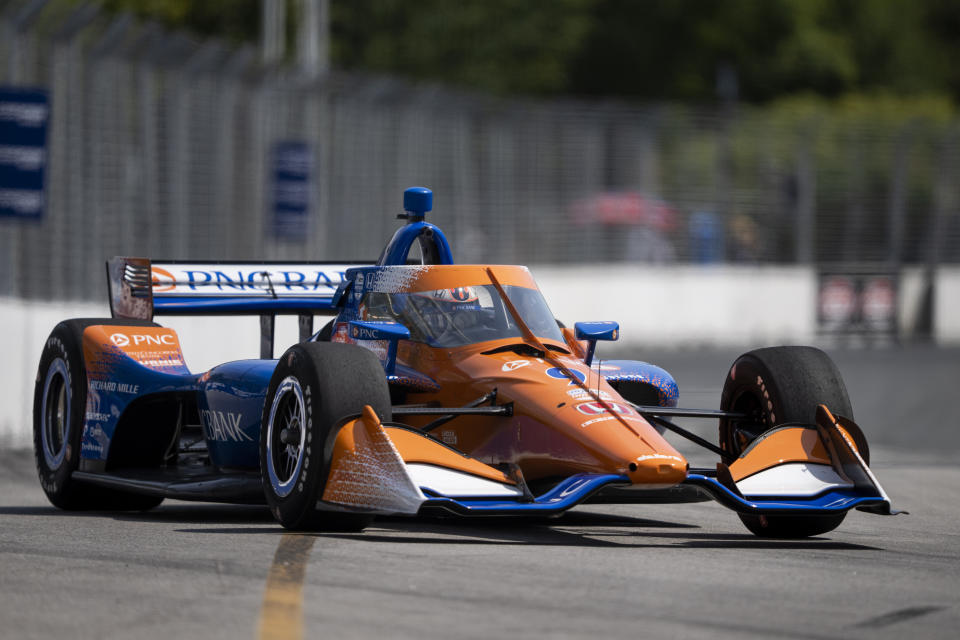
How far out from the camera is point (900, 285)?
33.4 meters

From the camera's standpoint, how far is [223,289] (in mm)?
11078

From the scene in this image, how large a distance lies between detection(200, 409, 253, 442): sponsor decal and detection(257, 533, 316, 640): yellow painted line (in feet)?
4.31

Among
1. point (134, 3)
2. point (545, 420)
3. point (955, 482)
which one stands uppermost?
point (134, 3)

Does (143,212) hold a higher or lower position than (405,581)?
higher

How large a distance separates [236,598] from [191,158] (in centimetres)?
1418

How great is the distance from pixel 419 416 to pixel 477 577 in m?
2.11

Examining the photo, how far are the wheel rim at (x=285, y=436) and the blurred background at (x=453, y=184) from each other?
609 centimetres

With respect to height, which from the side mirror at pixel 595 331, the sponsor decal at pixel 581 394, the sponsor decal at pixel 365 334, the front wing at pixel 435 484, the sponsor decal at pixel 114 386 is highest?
the side mirror at pixel 595 331

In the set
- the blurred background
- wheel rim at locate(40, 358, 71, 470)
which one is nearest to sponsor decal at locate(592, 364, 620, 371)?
wheel rim at locate(40, 358, 71, 470)

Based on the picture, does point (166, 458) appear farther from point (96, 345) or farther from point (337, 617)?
point (337, 617)

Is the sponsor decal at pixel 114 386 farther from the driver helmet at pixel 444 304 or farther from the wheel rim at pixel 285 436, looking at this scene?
the driver helmet at pixel 444 304

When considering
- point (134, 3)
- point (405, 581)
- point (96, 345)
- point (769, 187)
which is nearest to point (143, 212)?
point (96, 345)

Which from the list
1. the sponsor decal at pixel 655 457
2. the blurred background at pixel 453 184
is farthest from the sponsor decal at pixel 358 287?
the blurred background at pixel 453 184

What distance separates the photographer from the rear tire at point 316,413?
7.94 m
